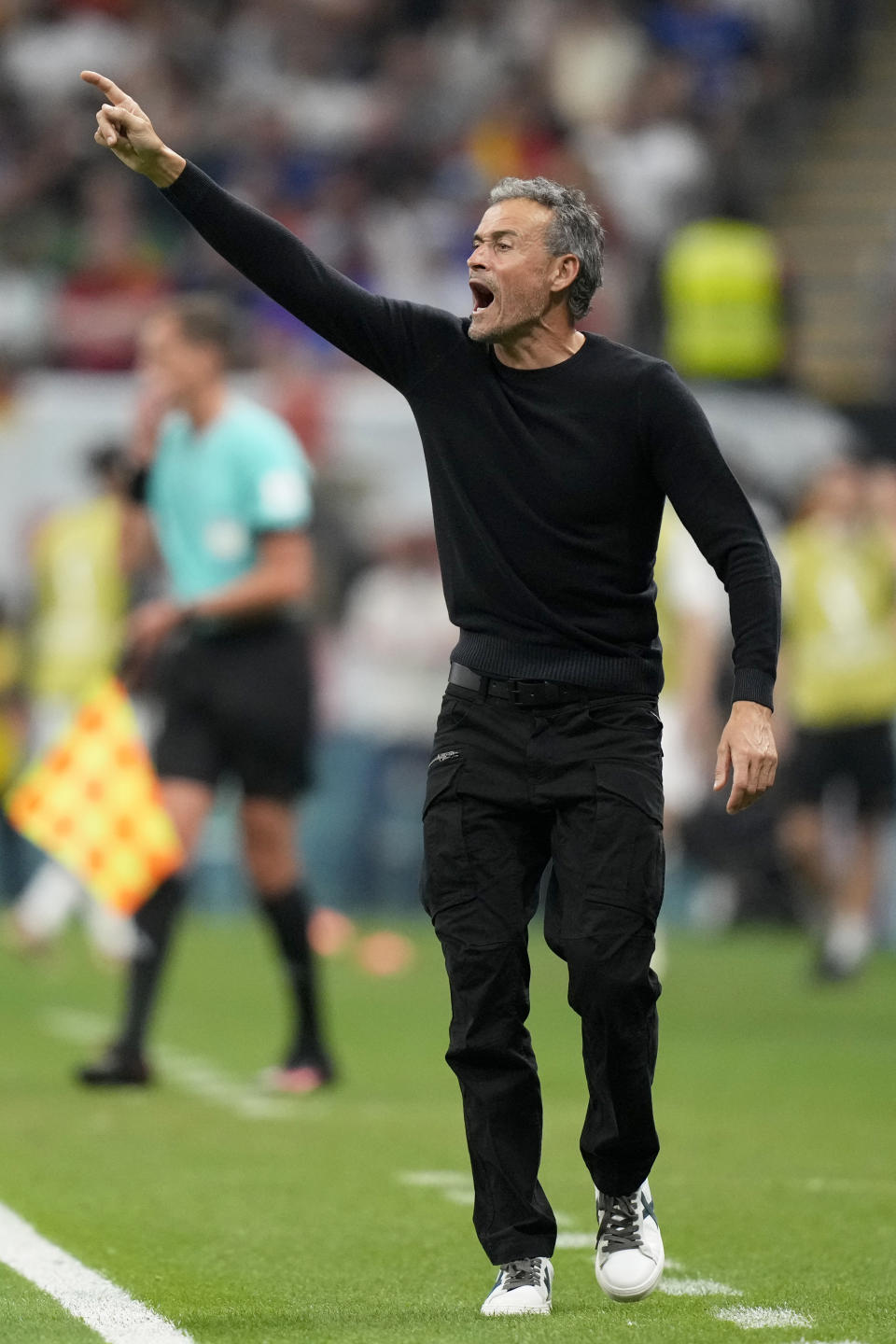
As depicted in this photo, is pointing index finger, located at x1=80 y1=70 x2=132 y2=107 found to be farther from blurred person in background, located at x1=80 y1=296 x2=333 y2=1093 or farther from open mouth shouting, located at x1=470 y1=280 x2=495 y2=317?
blurred person in background, located at x1=80 y1=296 x2=333 y2=1093

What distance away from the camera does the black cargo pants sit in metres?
4.68

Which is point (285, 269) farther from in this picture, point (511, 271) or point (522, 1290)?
point (522, 1290)

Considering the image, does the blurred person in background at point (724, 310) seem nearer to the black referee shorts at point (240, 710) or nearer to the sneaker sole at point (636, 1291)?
the black referee shorts at point (240, 710)

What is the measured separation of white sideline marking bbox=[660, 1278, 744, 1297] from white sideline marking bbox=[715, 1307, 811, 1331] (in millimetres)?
169

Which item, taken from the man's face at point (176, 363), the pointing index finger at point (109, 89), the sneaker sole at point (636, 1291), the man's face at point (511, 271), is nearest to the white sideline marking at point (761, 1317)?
the sneaker sole at point (636, 1291)

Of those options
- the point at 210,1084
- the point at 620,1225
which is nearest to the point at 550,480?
the point at 620,1225

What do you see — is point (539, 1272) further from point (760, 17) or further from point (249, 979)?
point (760, 17)

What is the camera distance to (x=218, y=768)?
8336mm

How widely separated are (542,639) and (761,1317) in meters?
1.27

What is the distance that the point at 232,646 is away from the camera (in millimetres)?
8297

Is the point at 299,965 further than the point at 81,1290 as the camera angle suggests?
Yes

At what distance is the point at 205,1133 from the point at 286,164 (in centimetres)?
1309

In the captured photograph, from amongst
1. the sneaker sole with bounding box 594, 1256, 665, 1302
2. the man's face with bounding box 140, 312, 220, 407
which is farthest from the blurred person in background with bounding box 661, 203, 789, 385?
the sneaker sole with bounding box 594, 1256, 665, 1302

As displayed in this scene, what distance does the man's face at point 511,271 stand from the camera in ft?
15.6
